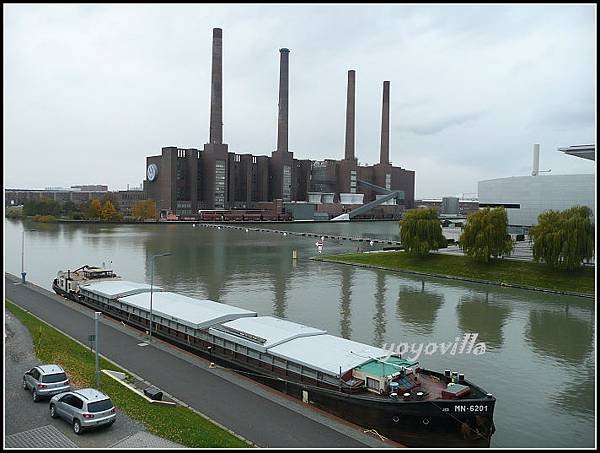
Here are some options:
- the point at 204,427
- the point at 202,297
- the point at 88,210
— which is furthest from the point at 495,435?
the point at 88,210

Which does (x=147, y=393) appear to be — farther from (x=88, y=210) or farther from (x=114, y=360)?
(x=88, y=210)

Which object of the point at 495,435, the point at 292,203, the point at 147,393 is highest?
the point at 292,203

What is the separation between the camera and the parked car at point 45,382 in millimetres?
15078

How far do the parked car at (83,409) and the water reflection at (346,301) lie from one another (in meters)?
15.4

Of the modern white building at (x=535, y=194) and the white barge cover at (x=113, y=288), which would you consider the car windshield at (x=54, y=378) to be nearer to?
the white barge cover at (x=113, y=288)

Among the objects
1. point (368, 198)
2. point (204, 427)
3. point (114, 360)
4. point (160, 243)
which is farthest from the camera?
point (368, 198)

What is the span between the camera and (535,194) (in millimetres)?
101188

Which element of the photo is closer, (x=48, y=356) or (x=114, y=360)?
(x=48, y=356)

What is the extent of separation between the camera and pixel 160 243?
7850cm

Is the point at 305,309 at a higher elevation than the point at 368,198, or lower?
lower

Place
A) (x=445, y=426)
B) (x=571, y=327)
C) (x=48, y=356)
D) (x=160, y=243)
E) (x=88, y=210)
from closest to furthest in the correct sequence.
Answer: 1. (x=445, y=426)
2. (x=48, y=356)
3. (x=571, y=327)
4. (x=160, y=243)
5. (x=88, y=210)

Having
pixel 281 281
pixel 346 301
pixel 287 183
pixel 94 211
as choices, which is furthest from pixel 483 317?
pixel 287 183

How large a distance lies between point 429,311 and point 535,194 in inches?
3019

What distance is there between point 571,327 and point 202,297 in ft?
77.9
